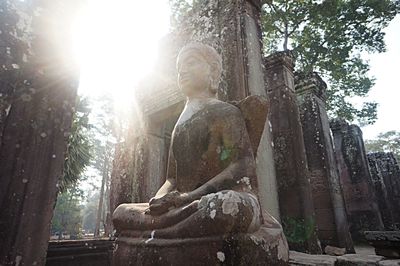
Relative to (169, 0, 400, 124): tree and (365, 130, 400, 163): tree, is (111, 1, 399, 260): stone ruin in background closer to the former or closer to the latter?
(169, 0, 400, 124): tree

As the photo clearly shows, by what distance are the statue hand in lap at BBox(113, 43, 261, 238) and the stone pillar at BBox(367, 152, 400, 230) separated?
26.0 ft

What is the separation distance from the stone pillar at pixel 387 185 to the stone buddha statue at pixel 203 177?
7.90 meters

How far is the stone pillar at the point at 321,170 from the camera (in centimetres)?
492

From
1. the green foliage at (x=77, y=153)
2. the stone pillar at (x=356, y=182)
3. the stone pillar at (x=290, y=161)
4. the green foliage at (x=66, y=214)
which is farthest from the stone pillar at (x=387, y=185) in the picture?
the green foliage at (x=66, y=214)

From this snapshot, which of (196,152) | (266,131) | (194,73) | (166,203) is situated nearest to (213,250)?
(166,203)

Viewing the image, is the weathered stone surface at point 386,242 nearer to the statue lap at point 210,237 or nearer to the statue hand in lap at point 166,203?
the statue lap at point 210,237

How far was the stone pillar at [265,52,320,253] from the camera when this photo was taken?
3857 mm

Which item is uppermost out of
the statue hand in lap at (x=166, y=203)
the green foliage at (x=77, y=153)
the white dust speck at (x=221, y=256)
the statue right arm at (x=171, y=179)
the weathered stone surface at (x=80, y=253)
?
the green foliage at (x=77, y=153)

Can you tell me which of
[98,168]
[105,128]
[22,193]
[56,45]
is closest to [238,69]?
[56,45]

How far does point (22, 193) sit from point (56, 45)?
95cm

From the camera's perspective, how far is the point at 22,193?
141 cm

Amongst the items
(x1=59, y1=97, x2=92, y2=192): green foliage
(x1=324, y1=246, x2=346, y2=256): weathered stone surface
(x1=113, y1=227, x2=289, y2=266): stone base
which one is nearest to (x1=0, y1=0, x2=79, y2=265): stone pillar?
(x1=113, y1=227, x2=289, y2=266): stone base

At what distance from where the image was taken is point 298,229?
3.88m

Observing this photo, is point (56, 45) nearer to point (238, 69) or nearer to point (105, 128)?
point (238, 69)
